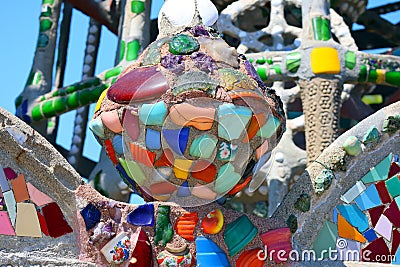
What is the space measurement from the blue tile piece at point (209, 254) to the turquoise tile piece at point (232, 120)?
0.42 meters

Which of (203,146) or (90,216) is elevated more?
(203,146)

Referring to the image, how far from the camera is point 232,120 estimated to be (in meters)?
3.11

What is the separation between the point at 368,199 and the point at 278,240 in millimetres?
506

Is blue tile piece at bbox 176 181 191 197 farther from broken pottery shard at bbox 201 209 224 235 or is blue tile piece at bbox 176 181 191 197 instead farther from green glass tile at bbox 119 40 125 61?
green glass tile at bbox 119 40 125 61

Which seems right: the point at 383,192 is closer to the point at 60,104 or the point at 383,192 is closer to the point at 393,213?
the point at 393,213

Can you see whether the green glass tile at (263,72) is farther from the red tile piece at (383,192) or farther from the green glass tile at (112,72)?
the red tile piece at (383,192)

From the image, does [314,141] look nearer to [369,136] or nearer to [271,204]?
[271,204]

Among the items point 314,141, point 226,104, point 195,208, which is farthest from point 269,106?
point 314,141

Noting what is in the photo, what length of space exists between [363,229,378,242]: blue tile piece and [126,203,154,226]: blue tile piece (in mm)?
1004

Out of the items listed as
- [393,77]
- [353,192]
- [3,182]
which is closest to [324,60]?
[393,77]

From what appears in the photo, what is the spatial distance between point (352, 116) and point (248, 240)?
5287 mm

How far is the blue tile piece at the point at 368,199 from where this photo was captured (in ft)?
11.8

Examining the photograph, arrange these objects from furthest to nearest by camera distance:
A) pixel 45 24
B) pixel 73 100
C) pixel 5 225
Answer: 1. pixel 45 24
2. pixel 73 100
3. pixel 5 225

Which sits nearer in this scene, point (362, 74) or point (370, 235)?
point (370, 235)
